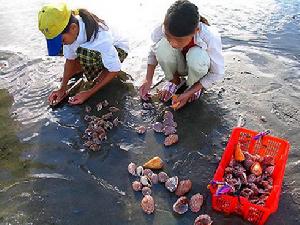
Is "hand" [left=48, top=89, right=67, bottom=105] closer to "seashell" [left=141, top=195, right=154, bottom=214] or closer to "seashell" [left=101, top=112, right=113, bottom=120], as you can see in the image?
"seashell" [left=101, top=112, right=113, bottom=120]

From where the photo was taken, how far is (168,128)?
3.35 meters

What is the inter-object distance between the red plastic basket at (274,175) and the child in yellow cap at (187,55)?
785 millimetres

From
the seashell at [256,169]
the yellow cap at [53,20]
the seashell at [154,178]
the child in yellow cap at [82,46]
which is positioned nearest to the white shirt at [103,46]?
the child in yellow cap at [82,46]

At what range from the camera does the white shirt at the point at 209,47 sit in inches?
128

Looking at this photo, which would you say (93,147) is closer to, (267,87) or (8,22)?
(267,87)

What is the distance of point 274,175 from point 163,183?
77 cm

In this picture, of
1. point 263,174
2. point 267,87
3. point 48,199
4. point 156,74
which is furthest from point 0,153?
point 267,87

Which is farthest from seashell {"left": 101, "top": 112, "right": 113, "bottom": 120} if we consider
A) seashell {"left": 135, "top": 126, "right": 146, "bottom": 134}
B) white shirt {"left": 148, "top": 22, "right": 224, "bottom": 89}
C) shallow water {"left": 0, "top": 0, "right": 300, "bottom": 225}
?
white shirt {"left": 148, "top": 22, "right": 224, "bottom": 89}

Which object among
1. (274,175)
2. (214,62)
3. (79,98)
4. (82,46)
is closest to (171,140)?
(214,62)

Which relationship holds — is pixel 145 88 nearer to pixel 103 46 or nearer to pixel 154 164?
pixel 103 46

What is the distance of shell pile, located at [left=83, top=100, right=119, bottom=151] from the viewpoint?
325cm

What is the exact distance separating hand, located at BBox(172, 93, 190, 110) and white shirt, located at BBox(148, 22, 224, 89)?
19 centimetres

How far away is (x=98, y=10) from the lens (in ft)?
18.4

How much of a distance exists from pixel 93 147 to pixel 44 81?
4.14ft
